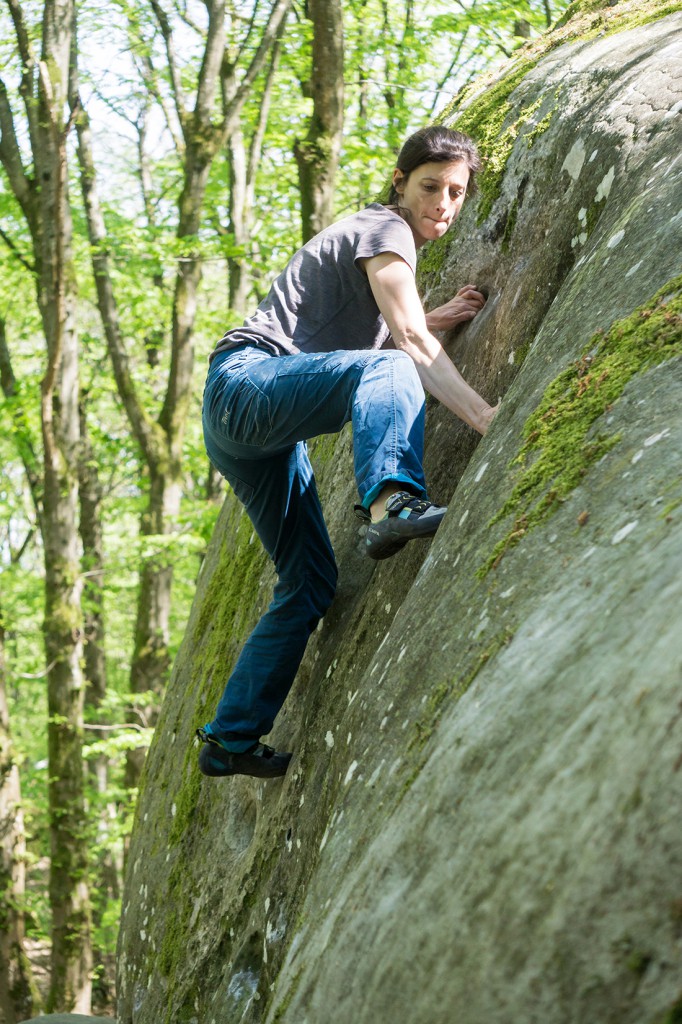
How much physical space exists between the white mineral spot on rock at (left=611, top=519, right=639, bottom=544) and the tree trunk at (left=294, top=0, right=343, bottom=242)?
24.0ft

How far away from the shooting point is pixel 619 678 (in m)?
1.94

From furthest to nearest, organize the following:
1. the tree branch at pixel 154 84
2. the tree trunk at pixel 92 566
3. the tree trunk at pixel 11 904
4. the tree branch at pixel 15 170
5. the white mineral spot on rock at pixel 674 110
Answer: the tree trunk at pixel 92 566 < the tree branch at pixel 154 84 < the tree branch at pixel 15 170 < the tree trunk at pixel 11 904 < the white mineral spot on rock at pixel 674 110

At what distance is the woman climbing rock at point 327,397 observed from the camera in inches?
151

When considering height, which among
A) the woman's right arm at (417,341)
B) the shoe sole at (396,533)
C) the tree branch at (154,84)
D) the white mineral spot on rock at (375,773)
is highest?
the tree branch at (154,84)

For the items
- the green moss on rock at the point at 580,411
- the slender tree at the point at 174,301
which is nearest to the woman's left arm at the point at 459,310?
the green moss on rock at the point at 580,411

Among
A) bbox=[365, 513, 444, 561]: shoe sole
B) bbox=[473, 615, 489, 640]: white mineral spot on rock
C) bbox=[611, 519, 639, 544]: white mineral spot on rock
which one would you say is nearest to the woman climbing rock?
bbox=[365, 513, 444, 561]: shoe sole

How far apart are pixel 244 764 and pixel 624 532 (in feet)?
8.97

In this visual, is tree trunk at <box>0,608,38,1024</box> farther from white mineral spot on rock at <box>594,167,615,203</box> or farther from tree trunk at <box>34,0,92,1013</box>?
white mineral spot on rock at <box>594,167,615,203</box>

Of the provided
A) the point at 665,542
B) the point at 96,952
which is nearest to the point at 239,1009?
the point at 665,542

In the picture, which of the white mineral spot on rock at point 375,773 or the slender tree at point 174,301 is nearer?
the white mineral spot on rock at point 375,773

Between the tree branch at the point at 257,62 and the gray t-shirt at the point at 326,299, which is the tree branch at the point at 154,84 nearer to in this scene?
the tree branch at the point at 257,62

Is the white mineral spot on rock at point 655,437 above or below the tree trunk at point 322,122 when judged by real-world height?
below

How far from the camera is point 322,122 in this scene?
9062mm

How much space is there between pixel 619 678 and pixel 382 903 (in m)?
0.84
